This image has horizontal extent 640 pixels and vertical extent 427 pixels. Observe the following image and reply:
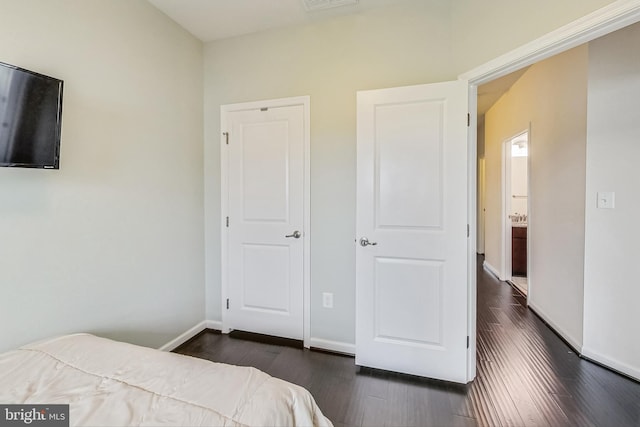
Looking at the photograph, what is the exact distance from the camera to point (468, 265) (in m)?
1.89

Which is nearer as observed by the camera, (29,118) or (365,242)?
(29,118)

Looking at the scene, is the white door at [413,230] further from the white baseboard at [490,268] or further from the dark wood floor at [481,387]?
the white baseboard at [490,268]

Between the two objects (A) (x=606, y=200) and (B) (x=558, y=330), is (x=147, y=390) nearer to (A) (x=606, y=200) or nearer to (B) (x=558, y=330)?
(A) (x=606, y=200)

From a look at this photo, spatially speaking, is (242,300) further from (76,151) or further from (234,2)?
(234,2)

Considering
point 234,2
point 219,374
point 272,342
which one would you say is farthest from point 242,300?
point 234,2

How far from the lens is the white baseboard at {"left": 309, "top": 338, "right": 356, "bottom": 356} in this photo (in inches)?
90.2

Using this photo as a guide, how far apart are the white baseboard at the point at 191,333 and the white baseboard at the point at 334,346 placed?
0.98 m

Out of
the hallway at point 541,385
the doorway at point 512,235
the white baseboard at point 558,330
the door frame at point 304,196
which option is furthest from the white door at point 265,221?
the doorway at point 512,235

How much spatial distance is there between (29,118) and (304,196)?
1669 millimetres

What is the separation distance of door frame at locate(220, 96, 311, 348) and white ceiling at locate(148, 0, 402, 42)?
627mm

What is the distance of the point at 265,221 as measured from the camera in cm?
253

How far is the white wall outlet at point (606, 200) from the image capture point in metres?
2.04

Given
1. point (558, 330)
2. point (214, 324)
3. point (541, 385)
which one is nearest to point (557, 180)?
point (558, 330)

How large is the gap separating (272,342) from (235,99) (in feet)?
7.34
